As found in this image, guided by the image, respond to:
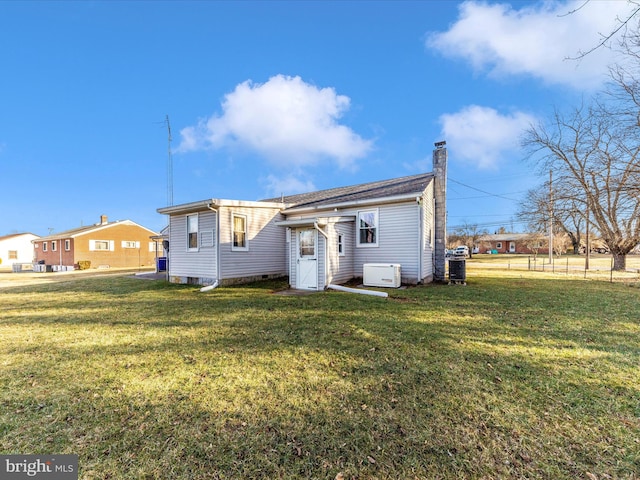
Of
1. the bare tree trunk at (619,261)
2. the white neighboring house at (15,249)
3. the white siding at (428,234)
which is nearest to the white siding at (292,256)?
the white siding at (428,234)

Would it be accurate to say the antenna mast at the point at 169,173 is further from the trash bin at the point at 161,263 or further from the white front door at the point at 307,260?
the white front door at the point at 307,260

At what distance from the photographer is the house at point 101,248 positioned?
28172 millimetres

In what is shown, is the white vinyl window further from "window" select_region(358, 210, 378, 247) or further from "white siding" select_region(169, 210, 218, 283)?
"window" select_region(358, 210, 378, 247)

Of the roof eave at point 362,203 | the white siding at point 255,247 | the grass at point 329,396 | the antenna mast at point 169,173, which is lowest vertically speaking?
the grass at point 329,396

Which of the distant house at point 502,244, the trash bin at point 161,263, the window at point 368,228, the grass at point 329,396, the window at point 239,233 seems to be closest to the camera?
the grass at point 329,396

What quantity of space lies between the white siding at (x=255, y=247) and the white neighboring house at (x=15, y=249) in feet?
158

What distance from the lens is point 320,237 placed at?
10141 millimetres

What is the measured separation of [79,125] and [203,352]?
103ft

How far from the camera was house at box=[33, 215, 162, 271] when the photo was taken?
92.4ft

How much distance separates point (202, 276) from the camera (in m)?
11.7

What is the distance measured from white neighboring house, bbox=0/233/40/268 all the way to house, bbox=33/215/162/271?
12360 mm

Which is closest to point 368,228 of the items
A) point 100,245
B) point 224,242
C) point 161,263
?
point 224,242

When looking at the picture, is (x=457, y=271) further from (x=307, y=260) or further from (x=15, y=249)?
(x=15, y=249)

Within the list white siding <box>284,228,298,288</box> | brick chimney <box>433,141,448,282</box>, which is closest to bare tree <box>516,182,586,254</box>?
brick chimney <box>433,141,448,282</box>
